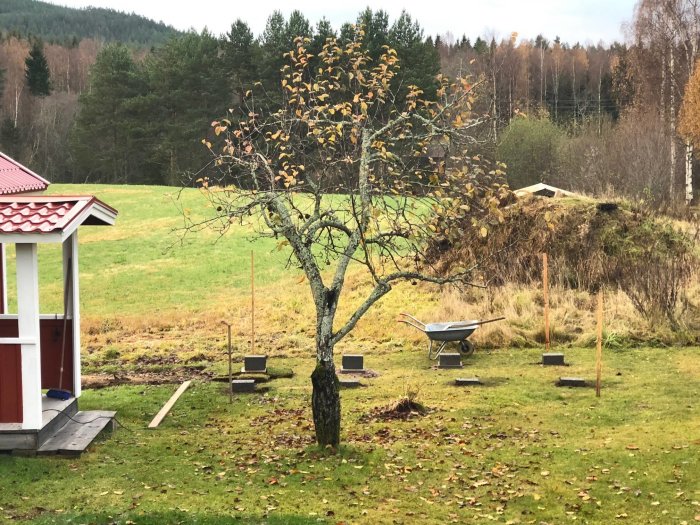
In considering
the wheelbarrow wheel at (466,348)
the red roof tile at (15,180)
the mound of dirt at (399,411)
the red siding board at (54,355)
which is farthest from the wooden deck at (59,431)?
the wheelbarrow wheel at (466,348)

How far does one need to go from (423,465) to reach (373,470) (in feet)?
1.92

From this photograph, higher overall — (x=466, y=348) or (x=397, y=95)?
(x=397, y=95)

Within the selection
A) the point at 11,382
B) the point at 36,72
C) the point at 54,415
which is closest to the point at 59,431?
the point at 54,415

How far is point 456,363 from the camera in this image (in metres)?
14.3

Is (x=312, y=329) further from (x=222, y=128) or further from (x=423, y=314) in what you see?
(x=222, y=128)

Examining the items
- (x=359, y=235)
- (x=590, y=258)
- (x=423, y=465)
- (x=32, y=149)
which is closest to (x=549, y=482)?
(x=423, y=465)

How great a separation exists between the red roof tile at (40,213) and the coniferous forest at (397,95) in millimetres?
6864

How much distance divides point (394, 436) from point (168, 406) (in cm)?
362

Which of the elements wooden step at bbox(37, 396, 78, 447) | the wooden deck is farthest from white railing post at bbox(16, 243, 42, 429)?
wooden step at bbox(37, 396, 78, 447)

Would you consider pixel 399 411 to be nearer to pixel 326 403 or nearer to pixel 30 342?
pixel 326 403

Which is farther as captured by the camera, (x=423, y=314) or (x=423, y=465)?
(x=423, y=314)

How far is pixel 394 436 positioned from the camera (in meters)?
9.57

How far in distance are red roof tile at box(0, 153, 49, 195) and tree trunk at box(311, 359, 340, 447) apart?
6127 millimetres

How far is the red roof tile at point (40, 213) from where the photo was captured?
8.15 m
